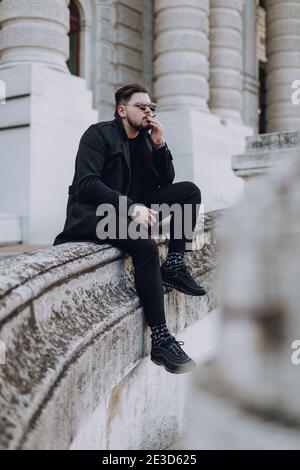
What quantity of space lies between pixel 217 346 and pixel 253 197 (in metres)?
0.22

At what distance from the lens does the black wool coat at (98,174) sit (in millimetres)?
2680

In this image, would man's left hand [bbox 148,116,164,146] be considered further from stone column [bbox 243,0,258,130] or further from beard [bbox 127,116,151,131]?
stone column [bbox 243,0,258,130]

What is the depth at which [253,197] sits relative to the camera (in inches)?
30.5

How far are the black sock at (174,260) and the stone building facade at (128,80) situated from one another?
3596 millimetres

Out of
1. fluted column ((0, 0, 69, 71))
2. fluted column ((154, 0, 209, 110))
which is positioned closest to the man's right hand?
fluted column ((0, 0, 69, 71))

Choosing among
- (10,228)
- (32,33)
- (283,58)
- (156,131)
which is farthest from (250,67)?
(156,131)

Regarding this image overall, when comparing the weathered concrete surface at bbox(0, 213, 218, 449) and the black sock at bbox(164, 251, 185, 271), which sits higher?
the black sock at bbox(164, 251, 185, 271)

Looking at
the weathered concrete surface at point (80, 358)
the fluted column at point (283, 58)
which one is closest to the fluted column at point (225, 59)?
the fluted column at point (283, 58)

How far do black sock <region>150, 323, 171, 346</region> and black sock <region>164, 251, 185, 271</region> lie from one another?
0.44 metres

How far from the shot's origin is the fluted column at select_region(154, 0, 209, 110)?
9.32 m

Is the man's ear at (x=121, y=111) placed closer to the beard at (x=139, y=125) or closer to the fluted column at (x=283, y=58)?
the beard at (x=139, y=125)

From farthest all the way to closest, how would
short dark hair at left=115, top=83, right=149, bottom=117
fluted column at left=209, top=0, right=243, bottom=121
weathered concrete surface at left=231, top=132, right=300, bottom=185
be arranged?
fluted column at left=209, top=0, right=243, bottom=121 → weathered concrete surface at left=231, top=132, right=300, bottom=185 → short dark hair at left=115, top=83, right=149, bottom=117

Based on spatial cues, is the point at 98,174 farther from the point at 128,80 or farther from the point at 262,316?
the point at 128,80

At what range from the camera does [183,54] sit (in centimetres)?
940
